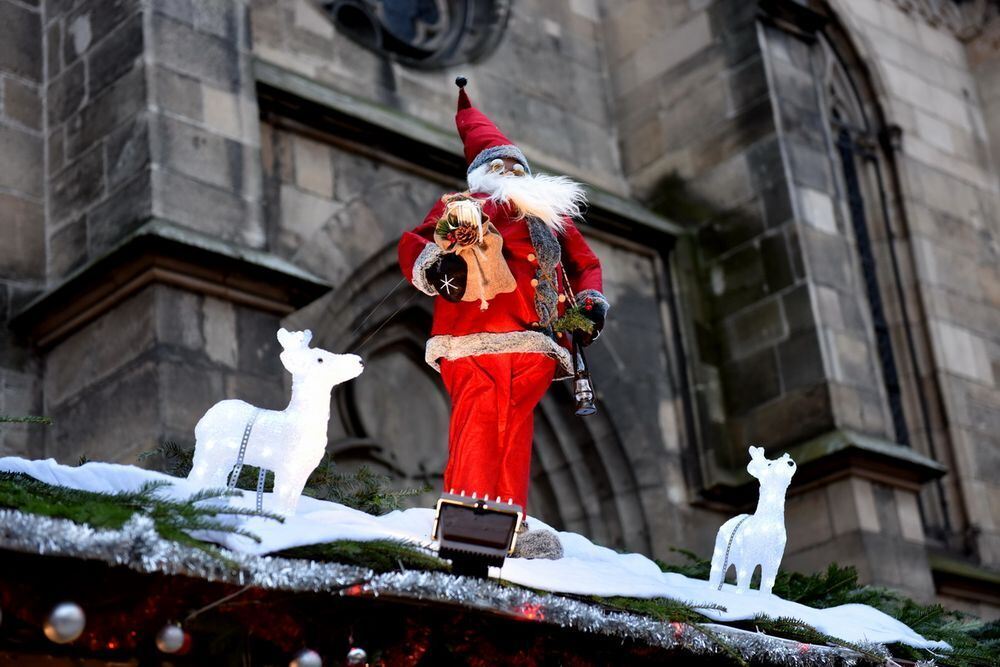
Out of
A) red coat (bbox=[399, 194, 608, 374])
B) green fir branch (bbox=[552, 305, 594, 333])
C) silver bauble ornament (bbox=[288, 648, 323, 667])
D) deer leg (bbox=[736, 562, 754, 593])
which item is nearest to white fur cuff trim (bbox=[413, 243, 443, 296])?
red coat (bbox=[399, 194, 608, 374])

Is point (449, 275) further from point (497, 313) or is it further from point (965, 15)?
point (965, 15)

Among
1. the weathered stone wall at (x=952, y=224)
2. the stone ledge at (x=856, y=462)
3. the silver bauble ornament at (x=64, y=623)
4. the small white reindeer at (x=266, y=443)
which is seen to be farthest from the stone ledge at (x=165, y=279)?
the weathered stone wall at (x=952, y=224)

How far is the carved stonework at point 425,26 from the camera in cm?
1013

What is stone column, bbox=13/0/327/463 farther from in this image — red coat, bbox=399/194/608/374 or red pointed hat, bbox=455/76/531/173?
red coat, bbox=399/194/608/374

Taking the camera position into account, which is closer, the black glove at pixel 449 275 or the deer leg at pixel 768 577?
the black glove at pixel 449 275

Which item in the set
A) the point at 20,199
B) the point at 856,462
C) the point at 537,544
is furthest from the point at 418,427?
the point at 537,544

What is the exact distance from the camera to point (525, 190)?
5574 millimetres

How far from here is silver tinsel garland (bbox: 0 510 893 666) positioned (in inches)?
140

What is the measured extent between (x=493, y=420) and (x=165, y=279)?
2.54m

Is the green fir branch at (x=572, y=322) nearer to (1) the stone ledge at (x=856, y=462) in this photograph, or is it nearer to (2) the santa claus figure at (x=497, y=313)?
(2) the santa claus figure at (x=497, y=313)

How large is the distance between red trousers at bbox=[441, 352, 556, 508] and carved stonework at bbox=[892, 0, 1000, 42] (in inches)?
386

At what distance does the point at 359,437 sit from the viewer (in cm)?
912

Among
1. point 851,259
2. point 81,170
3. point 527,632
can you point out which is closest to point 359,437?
point 81,170

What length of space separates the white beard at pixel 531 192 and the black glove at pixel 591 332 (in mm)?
356
